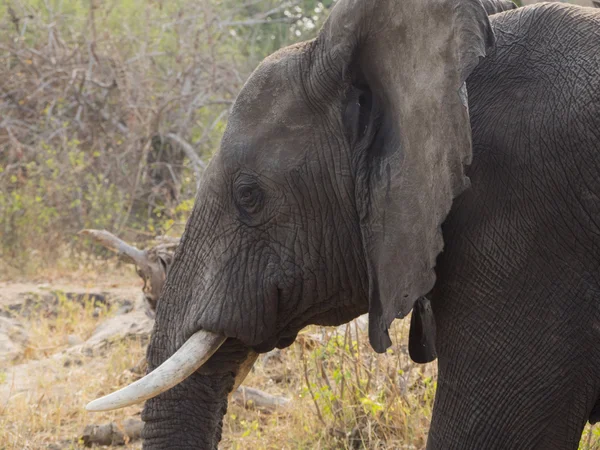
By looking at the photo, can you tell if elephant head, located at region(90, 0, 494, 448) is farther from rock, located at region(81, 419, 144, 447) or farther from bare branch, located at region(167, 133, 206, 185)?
bare branch, located at region(167, 133, 206, 185)

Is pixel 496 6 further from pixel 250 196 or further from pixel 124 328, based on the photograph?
pixel 124 328

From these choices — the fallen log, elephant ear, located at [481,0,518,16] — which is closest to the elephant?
elephant ear, located at [481,0,518,16]

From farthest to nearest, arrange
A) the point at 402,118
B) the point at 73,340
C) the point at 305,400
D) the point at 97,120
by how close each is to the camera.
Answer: the point at 97,120 < the point at 73,340 < the point at 305,400 < the point at 402,118

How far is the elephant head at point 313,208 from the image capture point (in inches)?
94.1

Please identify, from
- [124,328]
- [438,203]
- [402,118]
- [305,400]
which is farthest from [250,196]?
[124,328]

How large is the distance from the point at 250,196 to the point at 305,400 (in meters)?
1.97

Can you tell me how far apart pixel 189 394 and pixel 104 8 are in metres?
8.36

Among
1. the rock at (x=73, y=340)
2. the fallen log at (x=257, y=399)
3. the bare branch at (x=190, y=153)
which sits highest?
the bare branch at (x=190, y=153)

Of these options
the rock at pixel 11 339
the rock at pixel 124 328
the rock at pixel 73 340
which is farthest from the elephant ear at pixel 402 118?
the rock at pixel 73 340

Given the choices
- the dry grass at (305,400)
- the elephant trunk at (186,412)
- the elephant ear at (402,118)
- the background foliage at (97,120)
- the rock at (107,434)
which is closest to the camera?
the elephant ear at (402,118)

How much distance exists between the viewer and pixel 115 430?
454 cm

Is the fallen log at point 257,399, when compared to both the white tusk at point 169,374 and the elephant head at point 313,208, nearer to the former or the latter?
the elephant head at point 313,208

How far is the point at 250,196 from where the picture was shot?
2730 millimetres

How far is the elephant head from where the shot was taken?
2.39m
